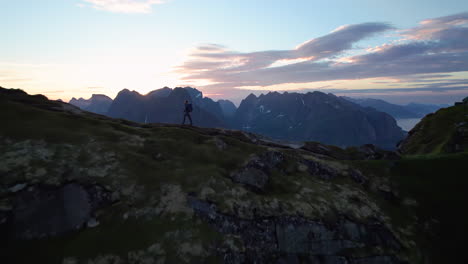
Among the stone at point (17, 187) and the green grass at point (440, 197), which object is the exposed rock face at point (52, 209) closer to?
the stone at point (17, 187)

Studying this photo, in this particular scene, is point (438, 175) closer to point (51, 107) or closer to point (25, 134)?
point (25, 134)

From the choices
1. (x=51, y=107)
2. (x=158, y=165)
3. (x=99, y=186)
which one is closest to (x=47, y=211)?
(x=99, y=186)

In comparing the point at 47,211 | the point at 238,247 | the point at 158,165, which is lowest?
the point at 238,247

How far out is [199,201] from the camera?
84.4 ft

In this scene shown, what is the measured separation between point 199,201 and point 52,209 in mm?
14161

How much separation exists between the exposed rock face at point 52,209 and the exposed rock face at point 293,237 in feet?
33.4

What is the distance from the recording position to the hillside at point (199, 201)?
68.0 feet

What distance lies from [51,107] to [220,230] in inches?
1568

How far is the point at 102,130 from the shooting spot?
3381cm

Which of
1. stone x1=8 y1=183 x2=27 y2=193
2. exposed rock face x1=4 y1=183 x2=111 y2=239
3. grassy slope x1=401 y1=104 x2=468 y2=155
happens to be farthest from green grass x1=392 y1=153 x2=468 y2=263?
stone x1=8 y1=183 x2=27 y2=193

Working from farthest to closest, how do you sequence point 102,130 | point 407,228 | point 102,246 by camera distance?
1. point 102,130
2. point 407,228
3. point 102,246

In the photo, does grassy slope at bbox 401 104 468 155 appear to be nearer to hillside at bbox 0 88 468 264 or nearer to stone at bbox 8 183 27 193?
hillside at bbox 0 88 468 264

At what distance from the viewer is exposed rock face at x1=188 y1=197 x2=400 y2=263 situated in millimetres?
23531

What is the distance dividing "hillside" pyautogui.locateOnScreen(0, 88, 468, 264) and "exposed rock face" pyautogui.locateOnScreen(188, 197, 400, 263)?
0.12 metres
